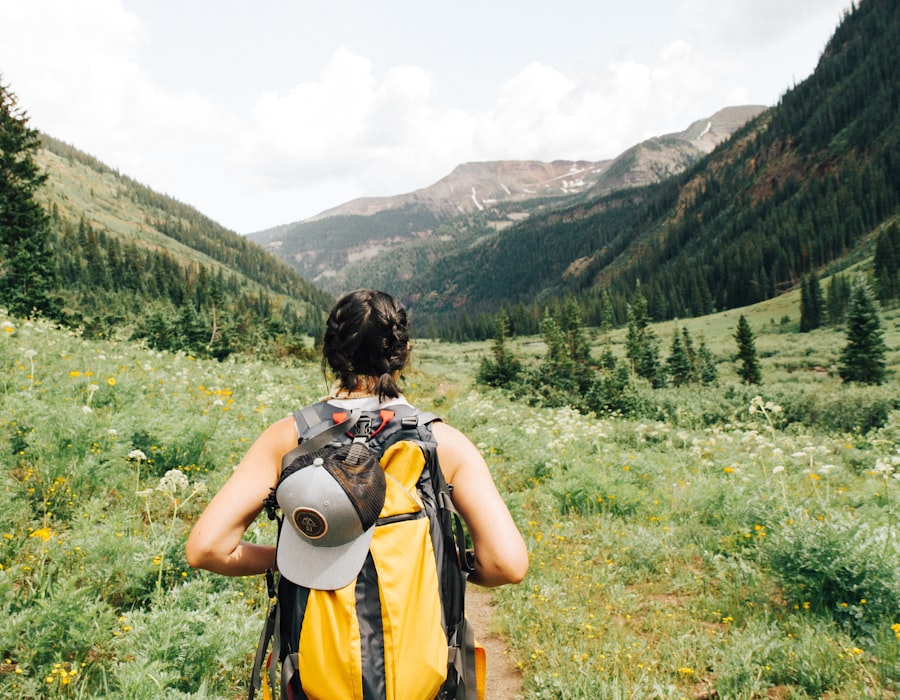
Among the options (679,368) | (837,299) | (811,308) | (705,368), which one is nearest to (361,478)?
(679,368)

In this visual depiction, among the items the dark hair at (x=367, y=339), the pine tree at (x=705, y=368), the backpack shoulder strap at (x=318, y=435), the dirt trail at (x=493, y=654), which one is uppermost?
the dark hair at (x=367, y=339)

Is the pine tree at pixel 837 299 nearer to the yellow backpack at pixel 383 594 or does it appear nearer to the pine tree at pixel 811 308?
the pine tree at pixel 811 308

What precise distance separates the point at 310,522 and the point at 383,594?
0.33 metres

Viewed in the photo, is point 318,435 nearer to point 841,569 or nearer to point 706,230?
point 841,569

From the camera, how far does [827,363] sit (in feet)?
142

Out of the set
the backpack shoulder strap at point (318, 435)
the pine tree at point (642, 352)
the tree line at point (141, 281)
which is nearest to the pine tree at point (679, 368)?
the pine tree at point (642, 352)

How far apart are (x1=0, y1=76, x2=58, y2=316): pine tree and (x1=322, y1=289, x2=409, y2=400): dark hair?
3213cm

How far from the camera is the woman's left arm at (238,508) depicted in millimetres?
Answer: 1979

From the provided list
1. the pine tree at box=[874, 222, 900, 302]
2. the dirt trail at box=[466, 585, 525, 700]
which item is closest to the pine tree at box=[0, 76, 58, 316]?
the dirt trail at box=[466, 585, 525, 700]

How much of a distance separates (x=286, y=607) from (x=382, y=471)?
1.92 feet

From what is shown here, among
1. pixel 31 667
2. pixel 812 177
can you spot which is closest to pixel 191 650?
pixel 31 667

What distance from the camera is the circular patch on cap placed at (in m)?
1.66

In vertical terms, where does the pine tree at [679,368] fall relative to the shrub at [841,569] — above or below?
below

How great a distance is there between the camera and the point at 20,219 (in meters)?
28.6
